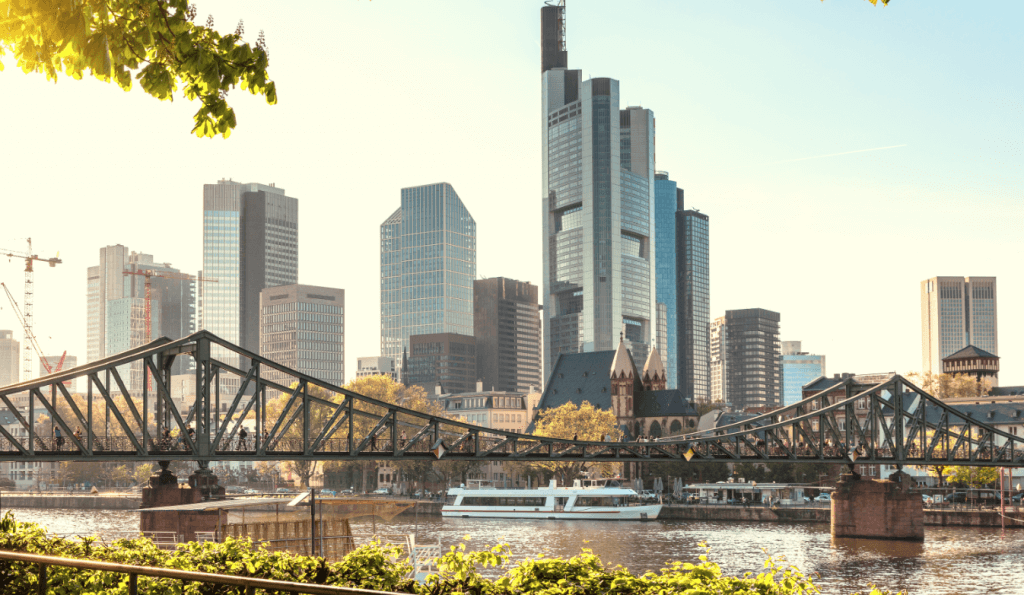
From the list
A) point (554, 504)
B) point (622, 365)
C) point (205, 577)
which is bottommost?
point (554, 504)

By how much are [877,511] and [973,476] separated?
42352 millimetres

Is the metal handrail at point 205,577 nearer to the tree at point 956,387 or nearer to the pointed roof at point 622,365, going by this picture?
the pointed roof at point 622,365

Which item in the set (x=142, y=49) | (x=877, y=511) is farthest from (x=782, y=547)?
(x=142, y=49)

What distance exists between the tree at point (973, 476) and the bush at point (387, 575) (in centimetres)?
11960

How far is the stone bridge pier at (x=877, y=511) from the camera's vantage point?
8744 cm

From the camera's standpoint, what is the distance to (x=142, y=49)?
41.3 ft

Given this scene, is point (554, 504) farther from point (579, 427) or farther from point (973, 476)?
point (973, 476)

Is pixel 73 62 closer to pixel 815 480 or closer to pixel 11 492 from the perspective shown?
pixel 815 480

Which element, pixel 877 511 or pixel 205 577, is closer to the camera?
pixel 205 577

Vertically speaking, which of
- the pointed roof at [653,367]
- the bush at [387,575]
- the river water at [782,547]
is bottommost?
the river water at [782,547]

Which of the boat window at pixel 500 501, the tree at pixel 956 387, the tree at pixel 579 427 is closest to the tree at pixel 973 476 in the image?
the tree at pixel 579 427

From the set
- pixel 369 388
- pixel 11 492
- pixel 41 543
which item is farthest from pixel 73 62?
pixel 11 492

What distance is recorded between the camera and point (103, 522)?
110062mm

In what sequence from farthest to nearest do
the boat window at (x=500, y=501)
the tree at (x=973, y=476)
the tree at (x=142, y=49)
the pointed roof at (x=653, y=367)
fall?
the pointed roof at (x=653, y=367), the boat window at (x=500, y=501), the tree at (x=973, y=476), the tree at (x=142, y=49)
